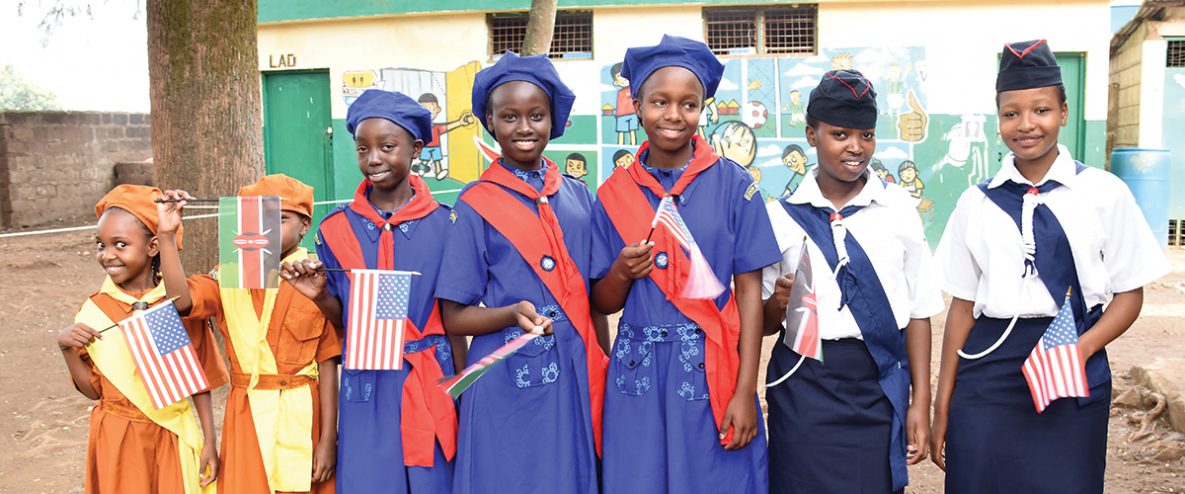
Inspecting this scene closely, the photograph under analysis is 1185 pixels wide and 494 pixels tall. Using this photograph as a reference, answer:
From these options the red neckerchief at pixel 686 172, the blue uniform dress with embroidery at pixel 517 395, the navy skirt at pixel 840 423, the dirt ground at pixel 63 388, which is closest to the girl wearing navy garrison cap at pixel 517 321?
the blue uniform dress with embroidery at pixel 517 395

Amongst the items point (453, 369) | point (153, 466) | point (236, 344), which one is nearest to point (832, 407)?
point (453, 369)

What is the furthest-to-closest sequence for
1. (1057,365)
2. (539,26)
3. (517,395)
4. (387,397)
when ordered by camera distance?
(539,26) → (387,397) → (517,395) → (1057,365)

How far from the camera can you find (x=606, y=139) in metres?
11.2

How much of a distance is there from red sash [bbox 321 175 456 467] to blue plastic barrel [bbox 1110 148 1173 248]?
10.2 meters

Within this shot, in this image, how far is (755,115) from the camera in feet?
35.8

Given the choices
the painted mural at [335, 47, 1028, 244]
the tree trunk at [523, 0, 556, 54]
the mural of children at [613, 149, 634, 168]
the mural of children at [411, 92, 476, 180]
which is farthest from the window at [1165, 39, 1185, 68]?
the mural of children at [411, 92, 476, 180]

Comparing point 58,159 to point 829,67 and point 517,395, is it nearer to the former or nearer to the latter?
point 829,67

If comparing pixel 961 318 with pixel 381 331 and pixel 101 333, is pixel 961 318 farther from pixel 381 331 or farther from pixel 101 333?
pixel 101 333

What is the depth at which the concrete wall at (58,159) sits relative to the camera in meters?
13.2

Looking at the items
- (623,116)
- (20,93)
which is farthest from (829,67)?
(20,93)

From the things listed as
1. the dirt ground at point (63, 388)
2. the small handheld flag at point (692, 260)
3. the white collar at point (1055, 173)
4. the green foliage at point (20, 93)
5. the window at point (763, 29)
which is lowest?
the dirt ground at point (63, 388)

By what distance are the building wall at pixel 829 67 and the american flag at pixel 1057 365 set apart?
8399mm

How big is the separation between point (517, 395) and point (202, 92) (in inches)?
131

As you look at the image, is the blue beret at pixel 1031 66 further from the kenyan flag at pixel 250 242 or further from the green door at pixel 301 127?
the green door at pixel 301 127
